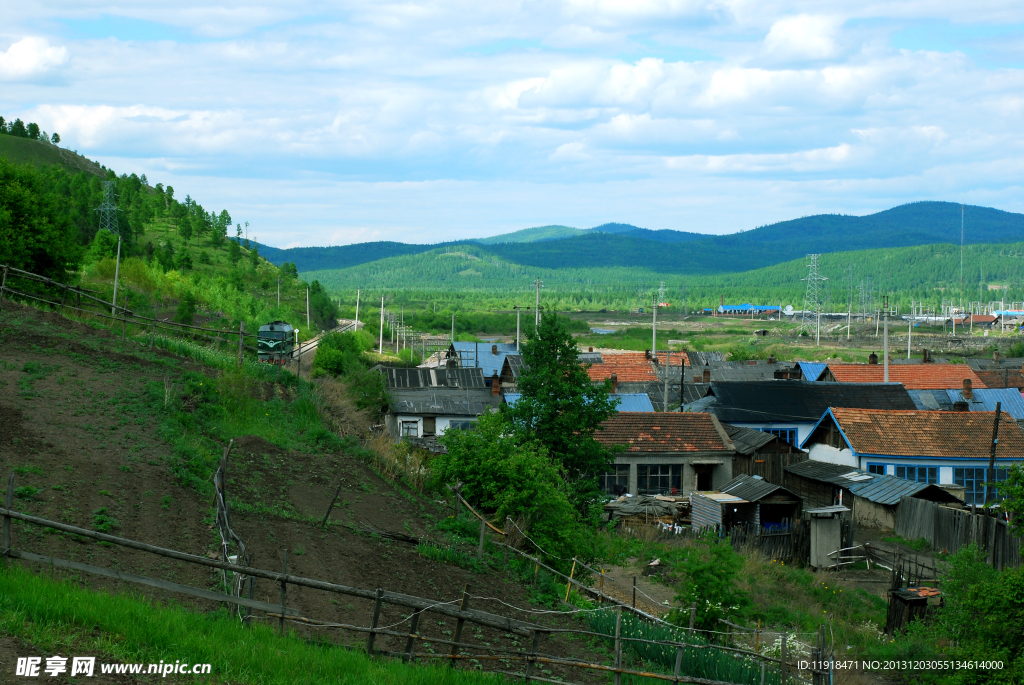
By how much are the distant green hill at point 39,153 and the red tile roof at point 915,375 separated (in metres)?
108

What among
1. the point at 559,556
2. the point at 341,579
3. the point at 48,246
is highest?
the point at 48,246

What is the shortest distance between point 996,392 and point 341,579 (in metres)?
44.7

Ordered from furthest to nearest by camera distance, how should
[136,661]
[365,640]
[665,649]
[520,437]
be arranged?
1. [520,437]
2. [665,649]
3. [365,640]
4. [136,661]

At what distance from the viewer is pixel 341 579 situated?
47.3 ft

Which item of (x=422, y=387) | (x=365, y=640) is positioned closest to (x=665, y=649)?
(x=365, y=640)

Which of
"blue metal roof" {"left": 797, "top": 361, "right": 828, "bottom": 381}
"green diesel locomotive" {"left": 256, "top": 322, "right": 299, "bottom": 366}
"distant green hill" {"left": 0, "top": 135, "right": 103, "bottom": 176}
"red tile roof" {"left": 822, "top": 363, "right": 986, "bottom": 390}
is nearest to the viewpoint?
"green diesel locomotive" {"left": 256, "top": 322, "right": 299, "bottom": 366}

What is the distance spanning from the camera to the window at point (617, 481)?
3578cm

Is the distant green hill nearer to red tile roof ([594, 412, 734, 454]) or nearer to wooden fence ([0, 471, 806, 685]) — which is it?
red tile roof ([594, 412, 734, 454])

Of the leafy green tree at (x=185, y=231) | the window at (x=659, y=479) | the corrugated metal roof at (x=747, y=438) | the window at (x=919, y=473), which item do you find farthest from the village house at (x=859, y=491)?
the leafy green tree at (x=185, y=231)

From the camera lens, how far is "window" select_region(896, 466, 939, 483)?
34281mm

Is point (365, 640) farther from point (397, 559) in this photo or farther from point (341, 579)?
point (397, 559)

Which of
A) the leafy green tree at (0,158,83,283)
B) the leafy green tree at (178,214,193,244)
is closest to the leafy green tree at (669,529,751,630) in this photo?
the leafy green tree at (0,158,83,283)

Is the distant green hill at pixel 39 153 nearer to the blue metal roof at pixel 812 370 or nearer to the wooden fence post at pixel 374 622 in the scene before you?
the blue metal roof at pixel 812 370

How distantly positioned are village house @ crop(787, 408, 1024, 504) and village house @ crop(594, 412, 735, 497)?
3.28m
